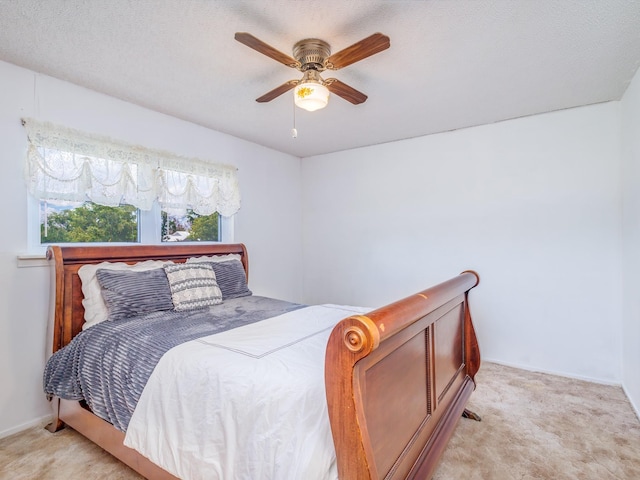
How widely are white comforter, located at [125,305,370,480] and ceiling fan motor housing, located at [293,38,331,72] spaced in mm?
1533

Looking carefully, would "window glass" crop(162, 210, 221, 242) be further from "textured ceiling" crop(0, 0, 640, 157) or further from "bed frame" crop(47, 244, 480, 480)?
"textured ceiling" crop(0, 0, 640, 157)

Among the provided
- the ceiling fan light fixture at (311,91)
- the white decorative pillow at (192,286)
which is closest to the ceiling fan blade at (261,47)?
the ceiling fan light fixture at (311,91)

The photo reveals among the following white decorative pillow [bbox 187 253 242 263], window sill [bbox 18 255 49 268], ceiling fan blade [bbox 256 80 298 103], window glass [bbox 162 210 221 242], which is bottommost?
white decorative pillow [bbox 187 253 242 263]

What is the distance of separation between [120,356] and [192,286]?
841 mm

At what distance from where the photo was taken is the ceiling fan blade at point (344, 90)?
2.00 meters

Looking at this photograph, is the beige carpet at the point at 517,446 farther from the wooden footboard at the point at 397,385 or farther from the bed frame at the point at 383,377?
the wooden footboard at the point at 397,385

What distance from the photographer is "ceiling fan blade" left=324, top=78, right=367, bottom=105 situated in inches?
78.9

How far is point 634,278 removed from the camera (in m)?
2.46

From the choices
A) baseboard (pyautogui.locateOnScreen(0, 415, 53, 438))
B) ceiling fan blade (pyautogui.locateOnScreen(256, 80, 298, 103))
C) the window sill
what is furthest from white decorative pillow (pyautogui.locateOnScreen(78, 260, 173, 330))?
ceiling fan blade (pyautogui.locateOnScreen(256, 80, 298, 103))

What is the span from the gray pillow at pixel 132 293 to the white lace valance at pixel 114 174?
0.68 m

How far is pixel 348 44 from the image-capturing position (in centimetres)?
196

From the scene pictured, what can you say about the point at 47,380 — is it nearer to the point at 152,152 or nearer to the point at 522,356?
the point at 152,152

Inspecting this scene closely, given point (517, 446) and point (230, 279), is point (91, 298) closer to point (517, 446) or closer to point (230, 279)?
point (230, 279)

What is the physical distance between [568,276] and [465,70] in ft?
6.84
